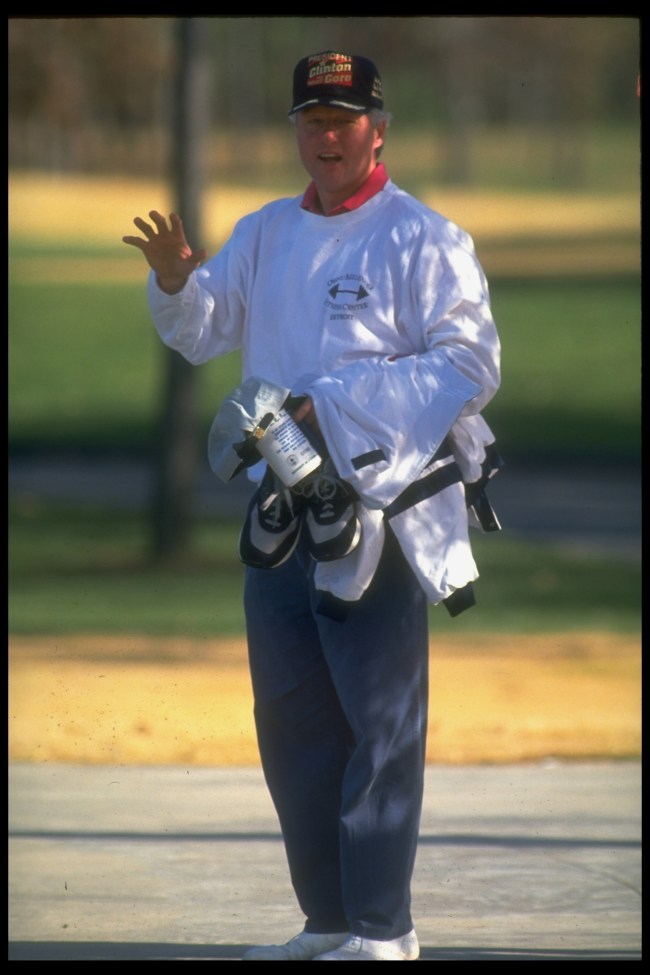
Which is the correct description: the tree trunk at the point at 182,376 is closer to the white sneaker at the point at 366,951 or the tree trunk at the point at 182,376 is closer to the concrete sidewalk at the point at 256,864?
the concrete sidewalk at the point at 256,864

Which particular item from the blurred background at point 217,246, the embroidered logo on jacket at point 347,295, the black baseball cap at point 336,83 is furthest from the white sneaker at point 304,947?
the blurred background at point 217,246

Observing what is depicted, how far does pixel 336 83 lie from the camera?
12.7 feet

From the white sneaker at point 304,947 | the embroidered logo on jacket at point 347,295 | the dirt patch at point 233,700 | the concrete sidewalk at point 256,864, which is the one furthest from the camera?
the dirt patch at point 233,700

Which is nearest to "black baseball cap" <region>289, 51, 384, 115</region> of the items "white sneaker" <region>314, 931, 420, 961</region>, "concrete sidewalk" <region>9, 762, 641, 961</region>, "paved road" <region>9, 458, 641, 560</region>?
"white sneaker" <region>314, 931, 420, 961</region>

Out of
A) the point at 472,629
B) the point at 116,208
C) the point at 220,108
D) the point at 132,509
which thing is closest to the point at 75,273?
the point at 116,208

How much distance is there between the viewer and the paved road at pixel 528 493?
16.4m

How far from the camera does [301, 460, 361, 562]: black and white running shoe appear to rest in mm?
3793

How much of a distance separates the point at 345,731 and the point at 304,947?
457mm

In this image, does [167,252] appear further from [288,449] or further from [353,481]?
[353,481]

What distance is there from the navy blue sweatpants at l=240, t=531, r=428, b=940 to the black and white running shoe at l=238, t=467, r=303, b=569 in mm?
86

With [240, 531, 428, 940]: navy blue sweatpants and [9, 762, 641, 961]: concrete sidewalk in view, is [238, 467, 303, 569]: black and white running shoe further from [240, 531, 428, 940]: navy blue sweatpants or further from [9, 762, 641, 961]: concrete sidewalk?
[9, 762, 641, 961]: concrete sidewalk

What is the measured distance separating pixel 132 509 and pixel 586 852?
13.4 meters

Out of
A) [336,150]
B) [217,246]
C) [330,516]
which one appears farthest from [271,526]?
[217,246]

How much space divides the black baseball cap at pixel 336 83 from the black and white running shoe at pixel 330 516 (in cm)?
73
